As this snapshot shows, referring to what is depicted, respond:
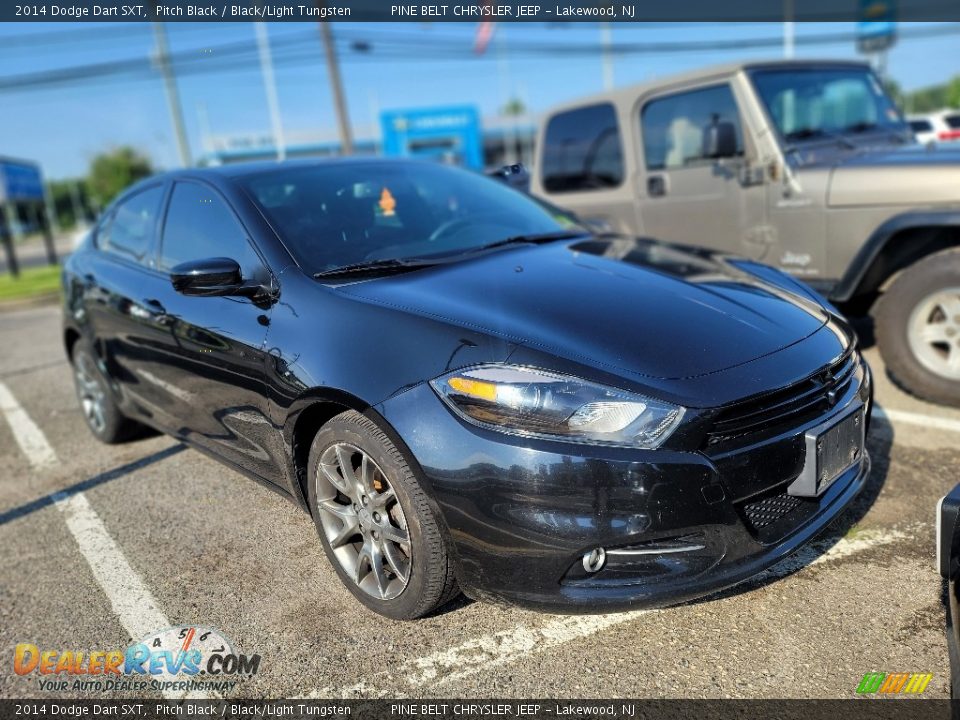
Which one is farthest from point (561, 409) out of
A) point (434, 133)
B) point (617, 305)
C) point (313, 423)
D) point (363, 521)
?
point (434, 133)

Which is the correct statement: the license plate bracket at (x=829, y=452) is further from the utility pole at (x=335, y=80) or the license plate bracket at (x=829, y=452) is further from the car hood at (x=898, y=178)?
the utility pole at (x=335, y=80)

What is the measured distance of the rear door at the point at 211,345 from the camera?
2.85 meters

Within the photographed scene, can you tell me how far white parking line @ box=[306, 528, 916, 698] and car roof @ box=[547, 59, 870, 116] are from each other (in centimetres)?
351

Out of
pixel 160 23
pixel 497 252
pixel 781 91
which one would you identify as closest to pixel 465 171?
pixel 497 252

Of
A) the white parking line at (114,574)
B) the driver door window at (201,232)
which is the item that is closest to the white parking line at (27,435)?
the white parking line at (114,574)

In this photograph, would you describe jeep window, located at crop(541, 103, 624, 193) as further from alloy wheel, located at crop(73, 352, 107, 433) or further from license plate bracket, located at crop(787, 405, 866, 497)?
alloy wheel, located at crop(73, 352, 107, 433)

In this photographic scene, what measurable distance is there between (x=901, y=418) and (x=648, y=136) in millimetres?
2659

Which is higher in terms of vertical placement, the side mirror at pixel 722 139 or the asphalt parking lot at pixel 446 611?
the side mirror at pixel 722 139

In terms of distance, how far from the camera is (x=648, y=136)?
5.48 meters

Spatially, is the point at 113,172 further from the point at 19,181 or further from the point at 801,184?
the point at 801,184

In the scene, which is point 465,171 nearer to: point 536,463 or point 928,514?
point 536,463

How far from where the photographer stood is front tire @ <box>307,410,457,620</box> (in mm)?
2236

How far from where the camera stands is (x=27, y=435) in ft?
16.8

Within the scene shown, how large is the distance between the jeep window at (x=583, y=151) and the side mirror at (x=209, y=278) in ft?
12.1
